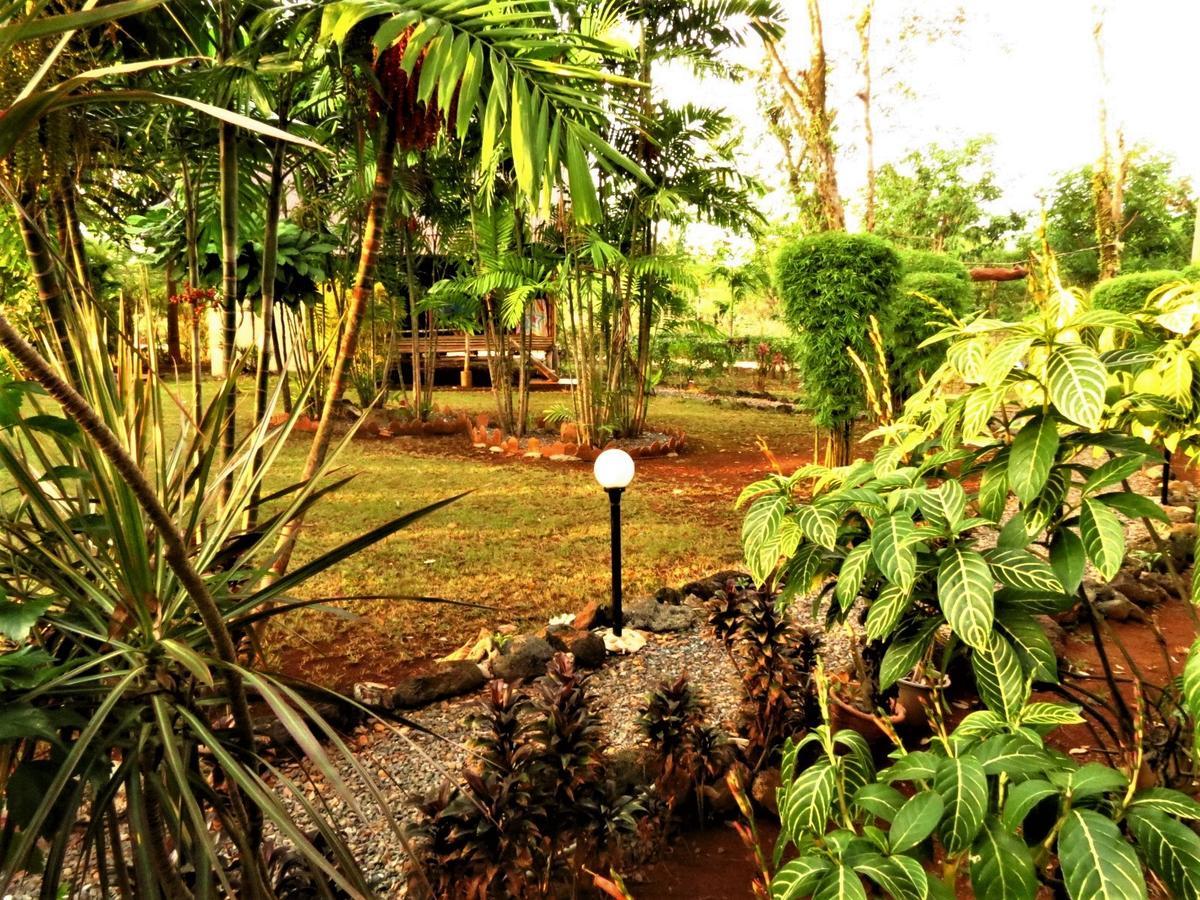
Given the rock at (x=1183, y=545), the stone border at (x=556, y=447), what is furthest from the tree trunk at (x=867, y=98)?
the rock at (x=1183, y=545)

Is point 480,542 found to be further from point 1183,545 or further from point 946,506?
point 1183,545

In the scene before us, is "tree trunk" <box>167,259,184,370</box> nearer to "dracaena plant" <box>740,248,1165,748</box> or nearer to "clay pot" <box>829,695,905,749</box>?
"dracaena plant" <box>740,248,1165,748</box>

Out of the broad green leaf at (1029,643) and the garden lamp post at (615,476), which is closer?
the broad green leaf at (1029,643)

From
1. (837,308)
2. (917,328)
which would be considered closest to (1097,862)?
(837,308)

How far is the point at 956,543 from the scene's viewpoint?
133 cm

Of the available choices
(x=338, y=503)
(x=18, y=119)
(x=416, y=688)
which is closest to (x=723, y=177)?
(x=338, y=503)

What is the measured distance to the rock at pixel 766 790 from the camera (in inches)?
80.4

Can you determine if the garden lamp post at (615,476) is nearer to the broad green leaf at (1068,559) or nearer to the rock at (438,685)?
the rock at (438,685)

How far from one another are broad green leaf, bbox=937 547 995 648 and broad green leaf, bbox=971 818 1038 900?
326mm

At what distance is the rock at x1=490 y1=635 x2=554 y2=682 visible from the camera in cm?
268

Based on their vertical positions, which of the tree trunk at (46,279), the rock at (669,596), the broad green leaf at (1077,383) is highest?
the tree trunk at (46,279)

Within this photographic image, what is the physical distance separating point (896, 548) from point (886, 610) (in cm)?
18

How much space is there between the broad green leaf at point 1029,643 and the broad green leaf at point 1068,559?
96 millimetres

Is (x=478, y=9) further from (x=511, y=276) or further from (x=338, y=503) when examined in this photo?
(x=511, y=276)
